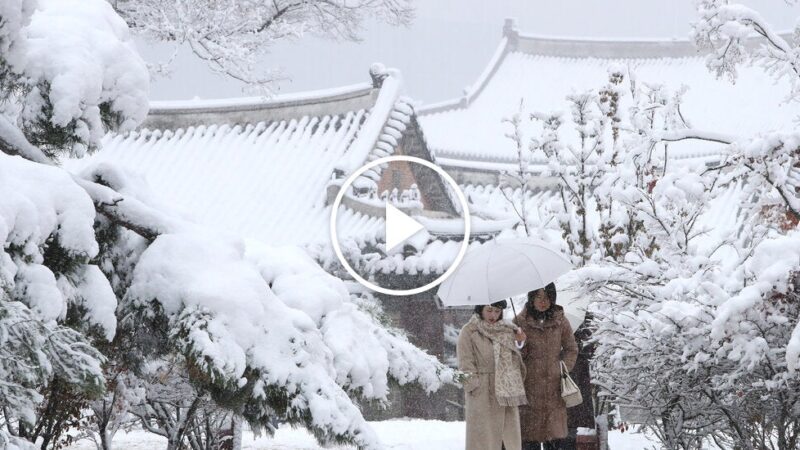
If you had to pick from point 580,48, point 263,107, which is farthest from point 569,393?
point 580,48

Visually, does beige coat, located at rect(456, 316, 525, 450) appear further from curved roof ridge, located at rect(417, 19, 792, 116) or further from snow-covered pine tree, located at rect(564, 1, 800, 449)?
curved roof ridge, located at rect(417, 19, 792, 116)

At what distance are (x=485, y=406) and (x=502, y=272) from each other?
0.98 metres

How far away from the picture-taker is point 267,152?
57.2 feet

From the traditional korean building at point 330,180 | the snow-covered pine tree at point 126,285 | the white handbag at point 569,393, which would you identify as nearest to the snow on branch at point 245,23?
the traditional korean building at point 330,180

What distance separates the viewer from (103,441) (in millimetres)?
7727

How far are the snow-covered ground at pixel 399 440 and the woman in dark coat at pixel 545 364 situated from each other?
306 cm

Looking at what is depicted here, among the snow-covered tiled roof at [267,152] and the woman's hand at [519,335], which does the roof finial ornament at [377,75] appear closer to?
the snow-covered tiled roof at [267,152]

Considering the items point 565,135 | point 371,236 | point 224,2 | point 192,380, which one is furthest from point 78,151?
point 565,135

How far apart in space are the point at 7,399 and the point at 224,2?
34.8ft

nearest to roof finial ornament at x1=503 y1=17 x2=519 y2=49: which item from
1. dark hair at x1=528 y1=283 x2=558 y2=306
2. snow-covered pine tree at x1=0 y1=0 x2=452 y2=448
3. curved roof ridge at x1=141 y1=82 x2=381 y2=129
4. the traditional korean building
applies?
the traditional korean building

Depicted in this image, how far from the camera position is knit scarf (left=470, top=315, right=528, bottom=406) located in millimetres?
6445

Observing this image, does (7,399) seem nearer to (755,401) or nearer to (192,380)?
(192,380)

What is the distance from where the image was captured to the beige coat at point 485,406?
6.49 metres

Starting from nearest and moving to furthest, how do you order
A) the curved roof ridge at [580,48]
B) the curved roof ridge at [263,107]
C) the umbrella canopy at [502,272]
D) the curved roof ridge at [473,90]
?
the umbrella canopy at [502,272] < the curved roof ridge at [263,107] < the curved roof ridge at [473,90] < the curved roof ridge at [580,48]
